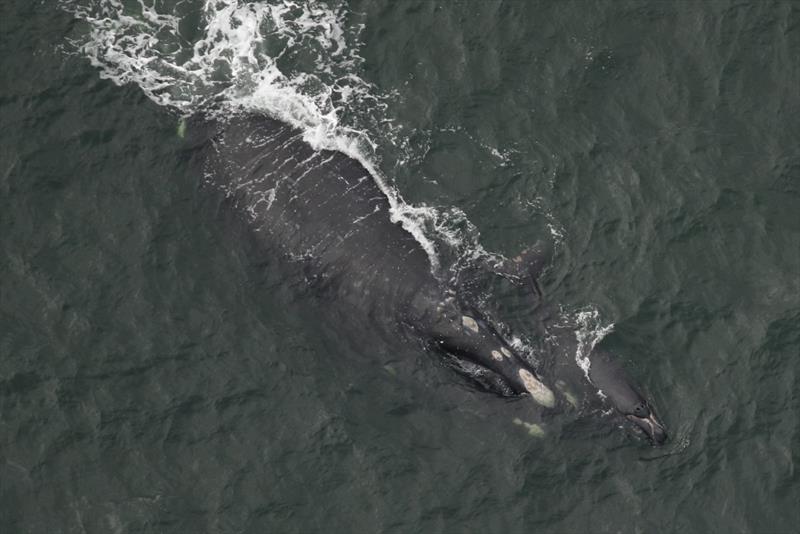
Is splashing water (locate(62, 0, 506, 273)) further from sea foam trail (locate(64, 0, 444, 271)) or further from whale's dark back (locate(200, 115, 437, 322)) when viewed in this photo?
whale's dark back (locate(200, 115, 437, 322))

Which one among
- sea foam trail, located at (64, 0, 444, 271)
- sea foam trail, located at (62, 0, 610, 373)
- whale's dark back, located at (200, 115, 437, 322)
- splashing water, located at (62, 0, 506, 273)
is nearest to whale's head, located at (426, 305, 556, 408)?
whale's dark back, located at (200, 115, 437, 322)

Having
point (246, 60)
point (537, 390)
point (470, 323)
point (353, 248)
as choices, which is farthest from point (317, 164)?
point (537, 390)

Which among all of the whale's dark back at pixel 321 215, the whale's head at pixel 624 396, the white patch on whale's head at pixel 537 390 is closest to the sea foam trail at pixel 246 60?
the whale's dark back at pixel 321 215

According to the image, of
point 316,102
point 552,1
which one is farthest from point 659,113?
point 316,102

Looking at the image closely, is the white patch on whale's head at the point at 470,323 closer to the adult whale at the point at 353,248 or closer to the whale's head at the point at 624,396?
the adult whale at the point at 353,248

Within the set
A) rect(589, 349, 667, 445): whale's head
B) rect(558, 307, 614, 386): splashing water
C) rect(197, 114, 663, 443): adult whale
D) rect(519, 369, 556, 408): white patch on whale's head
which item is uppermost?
rect(197, 114, 663, 443): adult whale

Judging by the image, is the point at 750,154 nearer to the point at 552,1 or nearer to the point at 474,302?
the point at 552,1

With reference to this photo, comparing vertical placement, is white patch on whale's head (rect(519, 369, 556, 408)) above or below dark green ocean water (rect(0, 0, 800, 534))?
below
